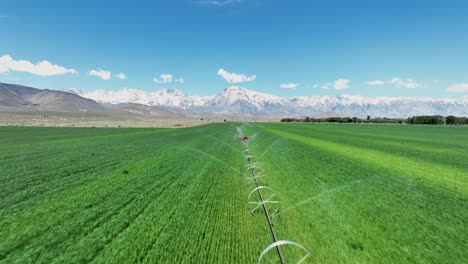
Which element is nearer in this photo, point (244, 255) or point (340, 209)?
point (244, 255)

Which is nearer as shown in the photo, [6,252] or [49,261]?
[49,261]

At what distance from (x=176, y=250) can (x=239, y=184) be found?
19.2ft

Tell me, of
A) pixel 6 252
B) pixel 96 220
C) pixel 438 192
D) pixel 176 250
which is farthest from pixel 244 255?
pixel 438 192

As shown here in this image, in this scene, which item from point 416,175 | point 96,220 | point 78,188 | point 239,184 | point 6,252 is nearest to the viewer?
point 6,252

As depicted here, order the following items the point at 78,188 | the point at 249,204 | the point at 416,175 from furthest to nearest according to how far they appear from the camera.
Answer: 1. the point at 416,175
2. the point at 78,188
3. the point at 249,204

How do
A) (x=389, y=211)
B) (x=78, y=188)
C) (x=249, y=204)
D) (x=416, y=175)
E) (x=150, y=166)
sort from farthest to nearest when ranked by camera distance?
1. (x=150, y=166)
2. (x=416, y=175)
3. (x=78, y=188)
4. (x=249, y=204)
5. (x=389, y=211)

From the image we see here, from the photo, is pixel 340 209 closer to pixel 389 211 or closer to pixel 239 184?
pixel 389 211

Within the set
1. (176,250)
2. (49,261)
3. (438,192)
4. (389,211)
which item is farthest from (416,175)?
(49,261)

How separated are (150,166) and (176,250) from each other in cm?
989

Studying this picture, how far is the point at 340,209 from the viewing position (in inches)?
318

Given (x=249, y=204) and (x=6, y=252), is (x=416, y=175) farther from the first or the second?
(x=6, y=252)

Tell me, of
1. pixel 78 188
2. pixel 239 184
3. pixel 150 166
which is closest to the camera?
pixel 78 188

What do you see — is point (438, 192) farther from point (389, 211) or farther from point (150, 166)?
point (150, 166)

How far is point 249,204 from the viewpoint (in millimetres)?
8531
